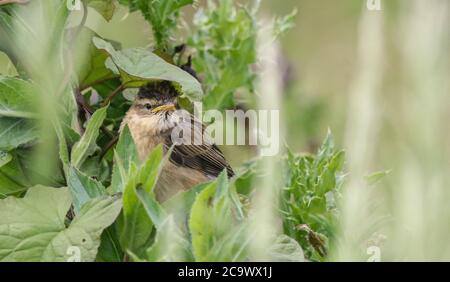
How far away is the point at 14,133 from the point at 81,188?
34 centimetres

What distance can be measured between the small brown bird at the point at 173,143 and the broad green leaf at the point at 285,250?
1207 mm

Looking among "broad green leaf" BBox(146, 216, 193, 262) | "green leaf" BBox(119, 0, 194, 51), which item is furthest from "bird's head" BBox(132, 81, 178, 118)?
"broad green leaf" BBox(146, 216, 193, 262)

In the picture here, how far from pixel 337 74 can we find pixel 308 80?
29 cm

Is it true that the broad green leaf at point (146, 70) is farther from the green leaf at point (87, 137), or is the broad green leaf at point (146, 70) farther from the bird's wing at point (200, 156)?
the bird's wing at point (200, 156)

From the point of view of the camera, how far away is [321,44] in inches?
275

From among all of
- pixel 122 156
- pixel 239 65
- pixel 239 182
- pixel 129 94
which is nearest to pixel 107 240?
pixel 122 156

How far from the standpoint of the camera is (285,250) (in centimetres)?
173

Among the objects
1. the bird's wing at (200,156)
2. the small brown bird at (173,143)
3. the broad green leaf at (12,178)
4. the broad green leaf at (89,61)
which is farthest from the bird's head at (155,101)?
the broad green leaf at (12,178)

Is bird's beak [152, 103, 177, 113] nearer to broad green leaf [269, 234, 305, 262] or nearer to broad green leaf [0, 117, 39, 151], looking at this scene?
broad green leaf [0, 117, 39, 151]

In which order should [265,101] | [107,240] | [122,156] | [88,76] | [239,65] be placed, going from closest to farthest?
1. [265,101]
2. [107,240]
3. [122,156]
4. [88,76]
5. [239,65]

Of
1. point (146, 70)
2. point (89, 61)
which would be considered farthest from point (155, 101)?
point (146, 70)

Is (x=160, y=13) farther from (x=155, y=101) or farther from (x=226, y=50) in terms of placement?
(x=155, y=101)

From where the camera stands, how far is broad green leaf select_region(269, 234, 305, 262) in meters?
1.67
